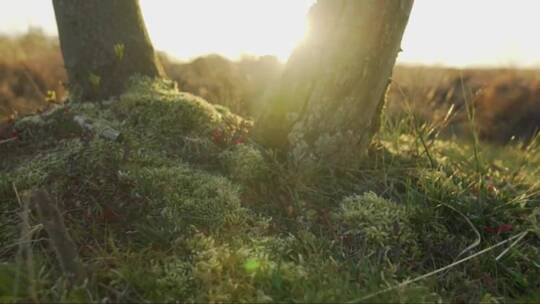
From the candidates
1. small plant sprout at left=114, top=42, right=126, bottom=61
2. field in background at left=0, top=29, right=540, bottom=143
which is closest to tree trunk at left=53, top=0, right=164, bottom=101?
small plant sprout at left=114, top=42, right=126, bottom=61

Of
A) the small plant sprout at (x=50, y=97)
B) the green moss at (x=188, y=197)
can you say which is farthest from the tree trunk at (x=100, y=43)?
the green moss at (x=188, y=197)

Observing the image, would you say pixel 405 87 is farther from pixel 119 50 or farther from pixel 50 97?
pixel 50 97

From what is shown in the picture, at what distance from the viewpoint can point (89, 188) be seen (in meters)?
3.48

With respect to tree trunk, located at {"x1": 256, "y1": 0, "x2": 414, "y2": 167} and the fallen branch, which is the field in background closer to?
tree trunk, located at {"x1": 256, "y1": 0, "x2": 414, "y2": 167}

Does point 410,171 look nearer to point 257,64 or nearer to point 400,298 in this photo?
point 400,298

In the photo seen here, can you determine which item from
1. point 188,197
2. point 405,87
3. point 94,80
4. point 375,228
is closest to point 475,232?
point 375,228

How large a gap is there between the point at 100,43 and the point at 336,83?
77.2 inches

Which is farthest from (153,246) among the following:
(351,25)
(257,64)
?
(257,64)

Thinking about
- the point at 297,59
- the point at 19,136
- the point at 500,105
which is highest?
the point at 297,59

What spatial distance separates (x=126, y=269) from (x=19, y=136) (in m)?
2.14

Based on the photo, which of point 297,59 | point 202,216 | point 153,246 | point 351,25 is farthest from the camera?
point 297,59

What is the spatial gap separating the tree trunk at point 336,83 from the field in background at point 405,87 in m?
2.45

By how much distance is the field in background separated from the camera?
7289 millimetres

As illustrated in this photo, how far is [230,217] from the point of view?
3.32 metres
